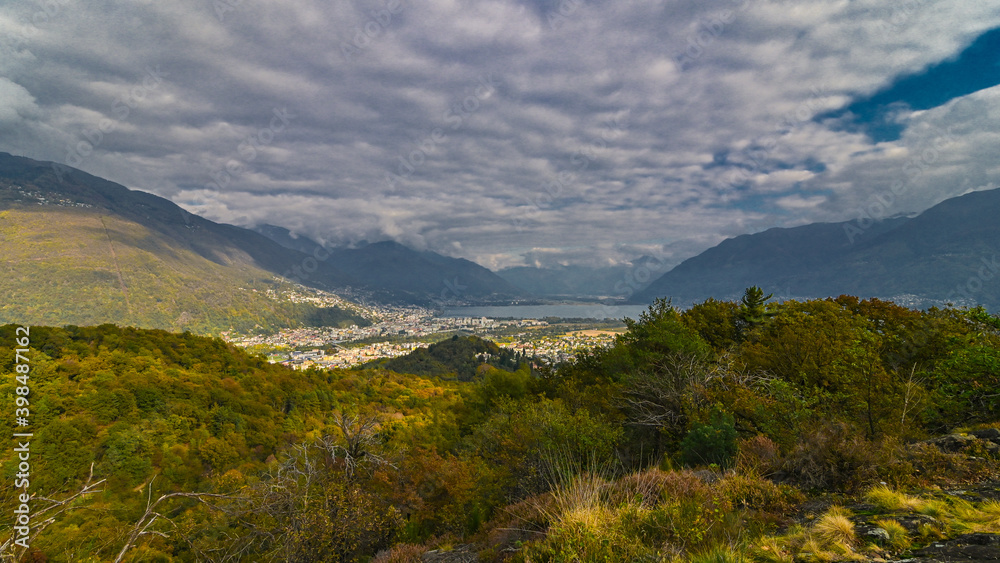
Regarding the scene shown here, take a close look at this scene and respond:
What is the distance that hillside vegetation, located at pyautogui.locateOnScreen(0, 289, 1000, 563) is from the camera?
4.73m

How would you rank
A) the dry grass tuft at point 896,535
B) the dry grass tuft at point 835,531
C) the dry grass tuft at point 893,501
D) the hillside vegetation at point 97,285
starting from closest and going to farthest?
the dry grass tuft at point 896,535 < the dry grass tuft at point 835,531 < the dry grass tuft at point 893,501 < the hillside vegetation at point 97,285

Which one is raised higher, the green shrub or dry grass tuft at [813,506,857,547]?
dry grass tuft at [813,506,857,547]

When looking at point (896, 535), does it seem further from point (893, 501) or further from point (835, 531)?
point (893, 501)

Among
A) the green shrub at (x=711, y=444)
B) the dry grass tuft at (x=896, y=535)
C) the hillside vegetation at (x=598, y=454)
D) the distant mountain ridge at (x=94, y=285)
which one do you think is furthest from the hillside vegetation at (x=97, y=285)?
the dry grass tuft at (x=896, y=535)

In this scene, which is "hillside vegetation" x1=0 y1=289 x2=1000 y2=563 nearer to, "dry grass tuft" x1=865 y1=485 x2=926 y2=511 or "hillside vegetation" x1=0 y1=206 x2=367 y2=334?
"dry grass tuft" x1=865 y1=485 x2=926 y2=511

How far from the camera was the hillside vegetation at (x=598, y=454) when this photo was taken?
15.5 feet

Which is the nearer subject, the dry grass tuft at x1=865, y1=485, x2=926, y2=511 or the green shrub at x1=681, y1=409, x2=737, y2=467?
the dry grass tuft at x1=865, y1=485, x2=926, y2=511

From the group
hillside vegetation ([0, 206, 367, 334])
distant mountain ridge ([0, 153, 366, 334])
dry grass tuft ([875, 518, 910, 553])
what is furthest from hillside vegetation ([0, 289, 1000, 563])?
distant mountain ridge ([0, 153, 366, 334])

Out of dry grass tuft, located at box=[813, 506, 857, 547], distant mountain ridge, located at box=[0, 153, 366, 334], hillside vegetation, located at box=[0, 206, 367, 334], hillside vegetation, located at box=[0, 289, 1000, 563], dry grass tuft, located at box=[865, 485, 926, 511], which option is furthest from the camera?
hillside vegetation, located at box=[0, 206, 367, 334]

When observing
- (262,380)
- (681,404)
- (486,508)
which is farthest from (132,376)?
(681,404)

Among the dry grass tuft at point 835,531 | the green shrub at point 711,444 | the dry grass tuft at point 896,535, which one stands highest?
the dry grass tuft at point 896,535

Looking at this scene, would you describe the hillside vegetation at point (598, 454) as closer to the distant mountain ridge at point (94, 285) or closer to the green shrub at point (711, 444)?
the green shrub at point (711, 444)

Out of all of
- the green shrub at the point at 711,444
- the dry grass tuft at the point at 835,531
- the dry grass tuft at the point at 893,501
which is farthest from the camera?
the green shrub at the point at 711,444

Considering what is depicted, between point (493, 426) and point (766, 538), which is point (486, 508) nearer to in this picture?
point (493, 426)
